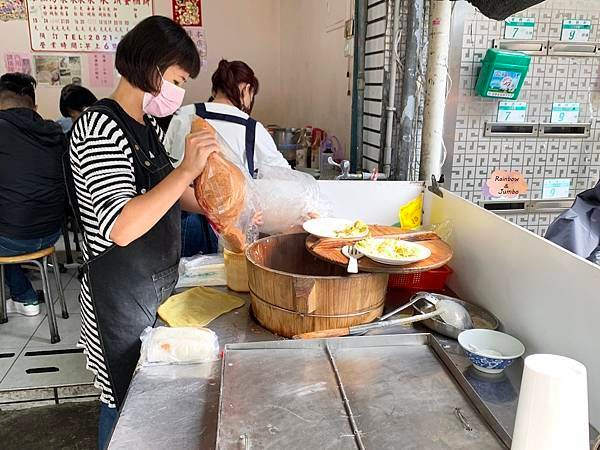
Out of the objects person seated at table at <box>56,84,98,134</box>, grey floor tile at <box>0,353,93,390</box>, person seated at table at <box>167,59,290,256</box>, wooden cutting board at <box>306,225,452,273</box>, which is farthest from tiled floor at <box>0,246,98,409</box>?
wooden cutting board at <box>306,225,452,273</box>

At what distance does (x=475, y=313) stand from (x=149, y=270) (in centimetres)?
90

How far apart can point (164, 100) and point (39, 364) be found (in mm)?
1900

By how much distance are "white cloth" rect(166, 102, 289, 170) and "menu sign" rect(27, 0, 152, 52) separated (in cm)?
295

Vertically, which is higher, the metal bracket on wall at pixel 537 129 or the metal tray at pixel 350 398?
the metal bracket on wall at pixel 537 129

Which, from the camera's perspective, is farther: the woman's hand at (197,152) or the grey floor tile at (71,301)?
the grey floor tile at (71,301)

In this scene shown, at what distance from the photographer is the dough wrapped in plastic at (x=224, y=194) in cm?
138

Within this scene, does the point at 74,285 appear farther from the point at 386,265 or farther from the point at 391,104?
the point at 386,265

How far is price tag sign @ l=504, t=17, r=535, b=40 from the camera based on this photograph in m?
2.22

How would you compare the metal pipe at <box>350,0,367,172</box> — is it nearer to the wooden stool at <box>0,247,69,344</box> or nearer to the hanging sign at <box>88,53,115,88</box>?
the wooden stool at <box>0,247,69,344</box>

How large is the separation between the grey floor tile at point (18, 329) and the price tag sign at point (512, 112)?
2.77m

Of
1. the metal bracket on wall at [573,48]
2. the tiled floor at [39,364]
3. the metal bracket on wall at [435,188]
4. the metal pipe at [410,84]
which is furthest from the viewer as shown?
the tiled floor at [39,364]

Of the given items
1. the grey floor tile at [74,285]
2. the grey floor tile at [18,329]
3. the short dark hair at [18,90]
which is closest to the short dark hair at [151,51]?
the short dark hair at [18,90]

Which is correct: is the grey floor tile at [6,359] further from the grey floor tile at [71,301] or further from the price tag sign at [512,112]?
the price tag sign at [512,112]

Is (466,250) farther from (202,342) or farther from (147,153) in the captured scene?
(147,153)
